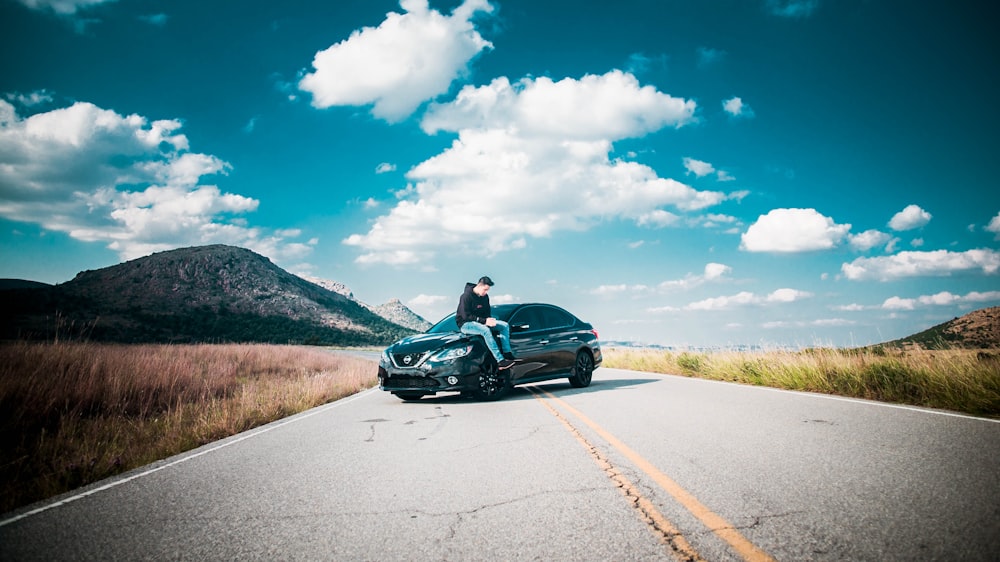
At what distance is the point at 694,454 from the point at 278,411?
695 centimetres

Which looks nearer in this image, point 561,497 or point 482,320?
point 561,497

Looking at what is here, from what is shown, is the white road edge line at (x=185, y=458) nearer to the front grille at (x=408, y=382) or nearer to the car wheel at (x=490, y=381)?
the front grille at (x=408, y=382)

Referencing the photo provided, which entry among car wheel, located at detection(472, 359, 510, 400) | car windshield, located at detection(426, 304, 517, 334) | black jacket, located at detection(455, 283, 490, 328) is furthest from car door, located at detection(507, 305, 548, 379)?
black jacket, located at detection(455, 283, 490, 328)

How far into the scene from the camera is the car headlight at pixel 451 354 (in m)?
9.33

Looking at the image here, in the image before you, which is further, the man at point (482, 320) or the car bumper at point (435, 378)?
the man at point (482, 320)

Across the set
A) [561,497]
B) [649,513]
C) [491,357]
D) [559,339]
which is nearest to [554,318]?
[559,339]

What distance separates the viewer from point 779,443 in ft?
17.4

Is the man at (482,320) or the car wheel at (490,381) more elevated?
the man at (482,320)

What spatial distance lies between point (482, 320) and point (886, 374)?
7.24m

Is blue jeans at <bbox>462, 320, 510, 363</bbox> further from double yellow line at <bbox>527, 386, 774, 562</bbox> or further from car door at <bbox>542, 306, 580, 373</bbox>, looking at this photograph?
double yellow line at <bbox>527, 386, 774, 562</bbox>

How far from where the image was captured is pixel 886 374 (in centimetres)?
937

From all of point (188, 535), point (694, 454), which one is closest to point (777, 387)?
point (694, 454)

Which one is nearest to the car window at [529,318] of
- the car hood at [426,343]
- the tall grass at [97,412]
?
the car hood at [426,343]

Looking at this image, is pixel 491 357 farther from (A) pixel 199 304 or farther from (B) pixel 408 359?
(A) pixel 199 304
